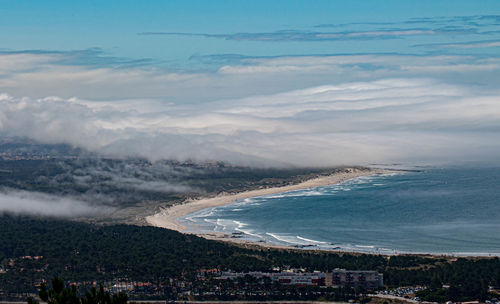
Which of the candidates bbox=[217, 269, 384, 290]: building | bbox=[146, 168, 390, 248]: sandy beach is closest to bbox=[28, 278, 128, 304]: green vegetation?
bbox=[217, 269, 384, 290]: building

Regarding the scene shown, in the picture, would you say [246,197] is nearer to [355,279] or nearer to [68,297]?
[355,279]

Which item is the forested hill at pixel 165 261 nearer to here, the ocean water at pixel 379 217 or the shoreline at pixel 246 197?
the shoreline at pixel 246 197

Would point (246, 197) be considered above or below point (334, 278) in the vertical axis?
above

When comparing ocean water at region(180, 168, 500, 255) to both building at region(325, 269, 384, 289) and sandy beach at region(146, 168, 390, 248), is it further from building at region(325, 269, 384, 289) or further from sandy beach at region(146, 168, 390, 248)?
building at region(325, 269, 384, 289)

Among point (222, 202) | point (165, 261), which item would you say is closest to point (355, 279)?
point (165, 261)

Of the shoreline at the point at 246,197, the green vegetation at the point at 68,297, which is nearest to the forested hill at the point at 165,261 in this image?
the shoreline at the point at 246,197

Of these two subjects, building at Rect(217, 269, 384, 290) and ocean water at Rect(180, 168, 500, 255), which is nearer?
building at Rect(217, 269, 384, 290)
